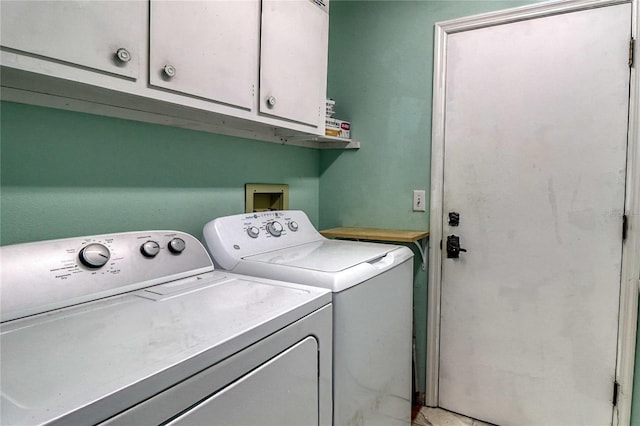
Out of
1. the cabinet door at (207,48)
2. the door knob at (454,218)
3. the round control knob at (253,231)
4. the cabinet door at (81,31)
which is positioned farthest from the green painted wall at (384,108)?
the cabinet door at (81,31)

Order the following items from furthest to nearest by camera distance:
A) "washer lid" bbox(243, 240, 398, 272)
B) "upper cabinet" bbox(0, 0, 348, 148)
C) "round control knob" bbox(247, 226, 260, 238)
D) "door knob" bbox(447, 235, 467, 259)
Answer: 1. "door knob" bbox(447, 235, 467, 259)
2. "round control knob" bbox(247, 226, 260, 238)
3. "washer lid" bbox(243, 240, 398, 272)
4. "upper cabinet" bbox(0, 0, 348, 148)

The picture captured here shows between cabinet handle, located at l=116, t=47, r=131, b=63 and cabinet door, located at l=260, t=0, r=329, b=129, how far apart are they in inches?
20.6

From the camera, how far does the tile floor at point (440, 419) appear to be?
1.97 metres

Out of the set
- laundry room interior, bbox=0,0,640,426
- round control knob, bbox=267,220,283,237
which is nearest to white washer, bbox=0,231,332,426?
laundry room interior, bbox=0,0,640,426

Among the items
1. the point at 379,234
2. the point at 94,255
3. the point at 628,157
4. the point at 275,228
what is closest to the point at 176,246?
the point at 94,255

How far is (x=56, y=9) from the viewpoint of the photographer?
2.73ft

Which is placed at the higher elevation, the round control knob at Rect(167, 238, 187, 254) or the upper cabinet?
the upper cabinet

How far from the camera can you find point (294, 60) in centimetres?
157

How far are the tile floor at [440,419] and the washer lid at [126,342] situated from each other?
135 cm

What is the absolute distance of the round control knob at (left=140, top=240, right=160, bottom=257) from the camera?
1140 mm

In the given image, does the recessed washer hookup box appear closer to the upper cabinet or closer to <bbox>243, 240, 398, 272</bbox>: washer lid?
the upper cabinet

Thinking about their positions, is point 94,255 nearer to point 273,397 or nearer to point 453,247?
point 273,397

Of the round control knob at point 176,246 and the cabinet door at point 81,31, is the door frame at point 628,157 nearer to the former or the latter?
the round control knob at point 176,246

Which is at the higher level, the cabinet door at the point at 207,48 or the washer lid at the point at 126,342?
the cabinet door at the point at 207,48
